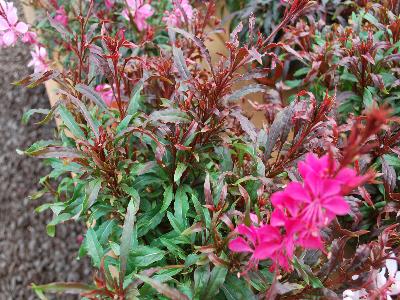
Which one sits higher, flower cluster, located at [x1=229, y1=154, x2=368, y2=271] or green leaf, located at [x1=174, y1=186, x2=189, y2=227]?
flower cluster, located at [x1=229, y1=154, x2=368, y2=271]

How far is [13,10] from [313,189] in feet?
4.09

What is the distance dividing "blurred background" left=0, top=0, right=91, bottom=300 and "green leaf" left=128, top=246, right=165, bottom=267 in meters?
1.16

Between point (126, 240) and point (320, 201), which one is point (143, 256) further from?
Result: point (320, 201)

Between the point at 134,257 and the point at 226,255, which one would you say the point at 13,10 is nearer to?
the point at 134,257

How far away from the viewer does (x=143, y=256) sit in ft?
3.78

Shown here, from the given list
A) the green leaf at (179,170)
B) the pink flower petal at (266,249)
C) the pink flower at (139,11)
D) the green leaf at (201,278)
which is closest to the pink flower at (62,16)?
the pink flower at (139,11)

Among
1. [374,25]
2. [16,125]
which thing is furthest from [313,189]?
[16,125]

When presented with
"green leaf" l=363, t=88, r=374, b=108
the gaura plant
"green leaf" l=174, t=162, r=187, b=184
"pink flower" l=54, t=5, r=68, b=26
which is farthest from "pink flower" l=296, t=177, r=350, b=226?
"pink flower" l=54, t=5, r=68, b=26

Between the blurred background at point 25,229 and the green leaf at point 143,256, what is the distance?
1.16 metres

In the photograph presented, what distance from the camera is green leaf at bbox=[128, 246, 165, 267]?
3.73 feet

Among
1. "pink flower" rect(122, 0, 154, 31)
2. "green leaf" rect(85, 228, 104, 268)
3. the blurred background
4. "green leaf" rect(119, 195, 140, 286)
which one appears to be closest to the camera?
"green leaf" rect(119, 195, 140, 286)

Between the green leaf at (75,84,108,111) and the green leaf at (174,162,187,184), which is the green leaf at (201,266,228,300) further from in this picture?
the green leaf at (75,84,108,111)

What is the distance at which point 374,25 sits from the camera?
1.75 metres

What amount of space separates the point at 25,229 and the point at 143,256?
4.61 feet
